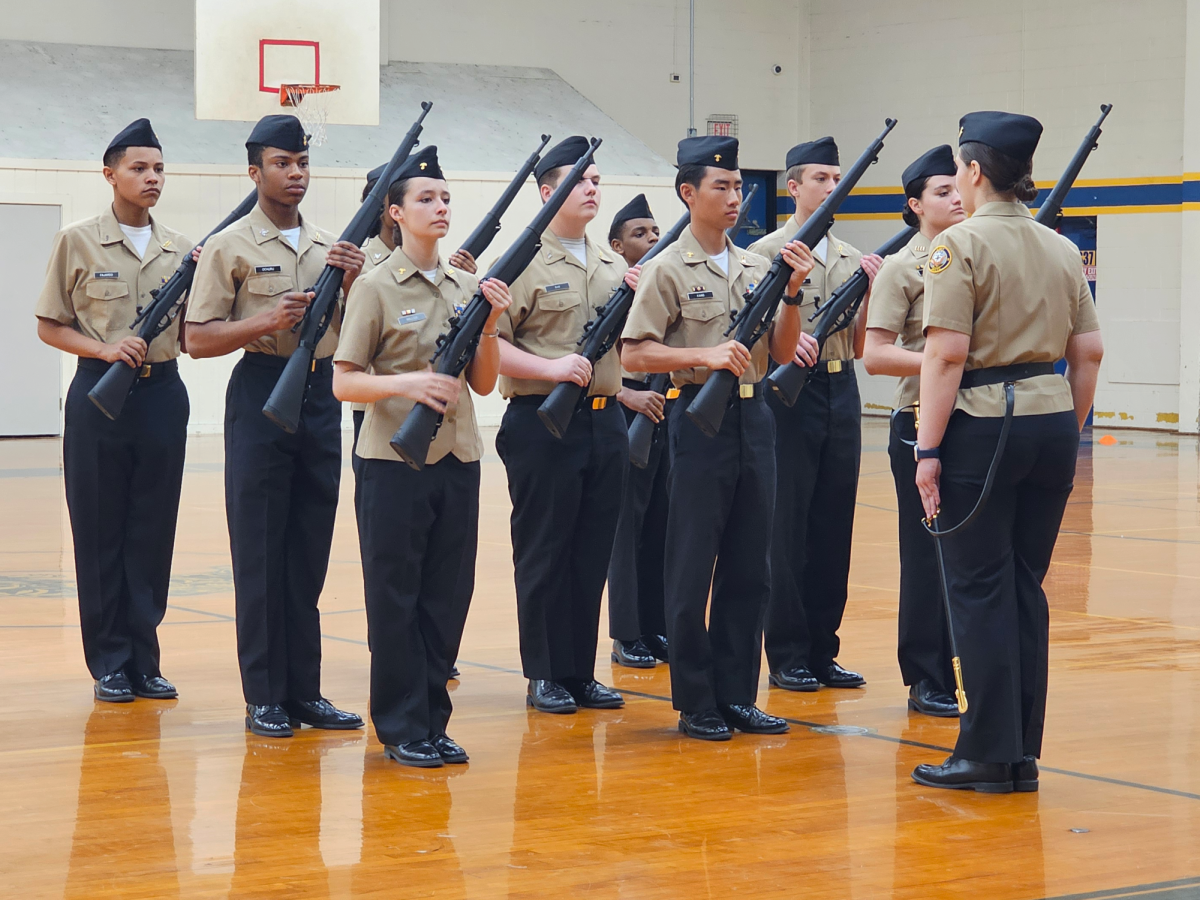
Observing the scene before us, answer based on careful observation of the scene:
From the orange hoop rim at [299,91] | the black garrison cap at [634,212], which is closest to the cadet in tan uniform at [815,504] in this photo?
the black garrison cap at [634,212]

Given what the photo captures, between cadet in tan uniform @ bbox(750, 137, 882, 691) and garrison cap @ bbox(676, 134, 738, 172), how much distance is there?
0.66 m

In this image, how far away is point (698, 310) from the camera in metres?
5.33

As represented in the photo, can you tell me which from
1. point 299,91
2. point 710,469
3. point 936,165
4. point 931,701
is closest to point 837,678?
point 931,701

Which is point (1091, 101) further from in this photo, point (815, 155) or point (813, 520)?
point (813, 520)

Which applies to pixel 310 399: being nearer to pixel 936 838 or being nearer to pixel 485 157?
pixel 936 838

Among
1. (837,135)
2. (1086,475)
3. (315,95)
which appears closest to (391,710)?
(1086,475)

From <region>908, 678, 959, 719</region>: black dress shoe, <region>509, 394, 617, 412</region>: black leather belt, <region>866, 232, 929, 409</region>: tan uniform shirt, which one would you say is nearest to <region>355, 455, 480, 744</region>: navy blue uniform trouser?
<region>509, 394, 617, 412</region>: black leather belt

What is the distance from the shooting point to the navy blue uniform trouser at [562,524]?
18.7ft

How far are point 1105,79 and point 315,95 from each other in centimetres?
883

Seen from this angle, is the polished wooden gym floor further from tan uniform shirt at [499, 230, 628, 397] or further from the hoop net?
the hoop net

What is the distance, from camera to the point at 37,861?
3.90m

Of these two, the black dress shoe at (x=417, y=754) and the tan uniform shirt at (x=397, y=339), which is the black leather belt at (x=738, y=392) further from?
the black dress shoe at (x=417, y=754)

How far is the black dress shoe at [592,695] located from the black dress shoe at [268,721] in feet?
3.32

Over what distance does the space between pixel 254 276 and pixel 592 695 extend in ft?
5.87
